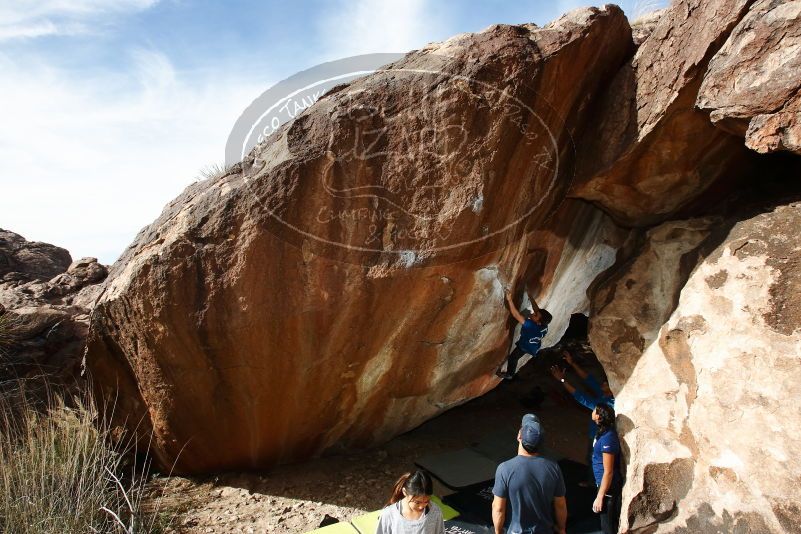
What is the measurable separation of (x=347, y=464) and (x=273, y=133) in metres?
2.52

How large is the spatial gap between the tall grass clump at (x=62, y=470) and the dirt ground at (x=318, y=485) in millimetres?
261

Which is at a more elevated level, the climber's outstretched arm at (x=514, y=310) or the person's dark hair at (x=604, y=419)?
the climber's outstretched arm at (x=514, y=310)

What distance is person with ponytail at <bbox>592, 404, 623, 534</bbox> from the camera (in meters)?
3.37

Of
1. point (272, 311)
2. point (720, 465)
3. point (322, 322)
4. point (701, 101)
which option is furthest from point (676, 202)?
point (272, 311)

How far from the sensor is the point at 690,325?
135 inches

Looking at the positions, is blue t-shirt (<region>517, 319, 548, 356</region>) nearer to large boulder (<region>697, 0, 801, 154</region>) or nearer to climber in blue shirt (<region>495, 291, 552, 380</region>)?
climber in blue shirt (<region>495, 291, 552, 380</region>)

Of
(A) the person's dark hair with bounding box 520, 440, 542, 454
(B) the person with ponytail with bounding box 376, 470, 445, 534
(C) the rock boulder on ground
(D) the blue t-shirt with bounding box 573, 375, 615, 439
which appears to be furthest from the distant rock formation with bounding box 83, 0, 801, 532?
(C) the rock boulder on ground

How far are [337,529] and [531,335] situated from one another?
6.19 ft

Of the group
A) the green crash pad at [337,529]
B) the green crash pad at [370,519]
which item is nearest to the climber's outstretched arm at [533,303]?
the green crash pad at [370,519]

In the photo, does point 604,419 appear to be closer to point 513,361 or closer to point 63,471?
point 513,361

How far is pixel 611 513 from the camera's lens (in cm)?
342

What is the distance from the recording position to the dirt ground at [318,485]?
3893 millimetres

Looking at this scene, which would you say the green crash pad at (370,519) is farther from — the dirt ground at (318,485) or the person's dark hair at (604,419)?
the person's dark hair at (604,419)

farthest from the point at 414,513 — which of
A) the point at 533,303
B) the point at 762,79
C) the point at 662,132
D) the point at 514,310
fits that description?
the point at 762,79
